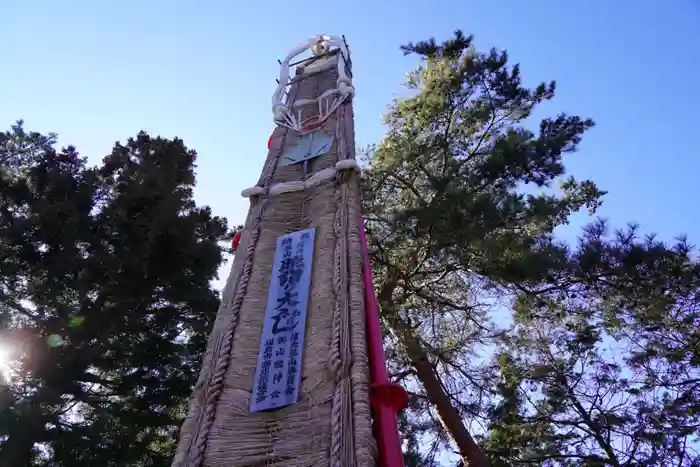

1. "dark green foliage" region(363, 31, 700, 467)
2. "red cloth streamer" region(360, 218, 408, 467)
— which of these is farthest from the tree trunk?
"red cloth streamer" region(360, 218, 408, 467)

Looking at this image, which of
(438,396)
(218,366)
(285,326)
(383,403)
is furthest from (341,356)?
(438,396)

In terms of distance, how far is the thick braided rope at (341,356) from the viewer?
4.90 ft

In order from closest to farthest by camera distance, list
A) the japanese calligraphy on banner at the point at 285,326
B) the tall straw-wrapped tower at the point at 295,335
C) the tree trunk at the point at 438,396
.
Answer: the tall straw-wrapped tower at the point at 295,335, the japanese calligraphy on banner at the point at 285,326, the tree trunk at the point at 438,396

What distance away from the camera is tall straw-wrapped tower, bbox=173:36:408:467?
1608 millimetres

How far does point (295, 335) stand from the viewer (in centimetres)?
199

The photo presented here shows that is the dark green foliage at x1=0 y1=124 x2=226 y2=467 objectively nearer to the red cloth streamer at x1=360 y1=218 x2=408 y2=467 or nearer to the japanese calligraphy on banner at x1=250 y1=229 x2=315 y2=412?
the japanese calligraphy on banner at x1=250 y1=229 x2=315 y2=412

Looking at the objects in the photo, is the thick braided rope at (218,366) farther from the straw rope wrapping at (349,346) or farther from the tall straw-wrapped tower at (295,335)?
the straw rope wrapping at (349,346)

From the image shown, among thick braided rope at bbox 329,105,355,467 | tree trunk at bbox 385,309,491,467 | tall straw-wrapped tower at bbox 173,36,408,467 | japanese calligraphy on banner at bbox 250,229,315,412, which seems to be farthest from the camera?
tree trunk at bbox 385,309,491,467

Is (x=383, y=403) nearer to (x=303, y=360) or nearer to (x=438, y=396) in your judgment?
(x=303, y=360)

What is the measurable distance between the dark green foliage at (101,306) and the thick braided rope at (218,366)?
2454 millimetres

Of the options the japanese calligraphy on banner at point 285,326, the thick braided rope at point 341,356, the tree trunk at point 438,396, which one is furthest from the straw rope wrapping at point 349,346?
the tree trunk at point 438,396

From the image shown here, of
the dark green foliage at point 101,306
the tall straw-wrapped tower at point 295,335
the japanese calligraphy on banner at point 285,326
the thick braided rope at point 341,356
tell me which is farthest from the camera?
the dark green foliage at point 101,306

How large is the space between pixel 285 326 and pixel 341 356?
14.5 inches

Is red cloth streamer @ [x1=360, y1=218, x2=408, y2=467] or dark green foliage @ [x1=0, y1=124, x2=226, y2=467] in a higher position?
dark green foliage @ [x1=0, y1=124, x2=226, y2=467]
